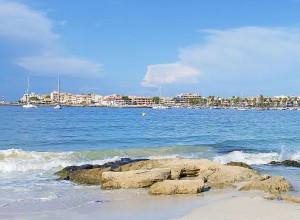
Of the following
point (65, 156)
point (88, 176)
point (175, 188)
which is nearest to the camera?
point (175, 188)

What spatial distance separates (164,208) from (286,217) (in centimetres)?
340

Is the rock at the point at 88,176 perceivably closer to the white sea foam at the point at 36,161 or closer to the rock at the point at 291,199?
the white sea foam at the point at 36,161

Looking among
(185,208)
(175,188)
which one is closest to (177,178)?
(175,188)

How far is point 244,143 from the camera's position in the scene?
1548 inches

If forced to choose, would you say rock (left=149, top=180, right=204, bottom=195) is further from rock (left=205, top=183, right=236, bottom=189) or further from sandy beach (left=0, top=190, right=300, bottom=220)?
rock (left=205, top=183, right=236, bottom=189)

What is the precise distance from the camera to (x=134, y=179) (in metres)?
15.8

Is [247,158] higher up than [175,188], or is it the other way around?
[175,188]

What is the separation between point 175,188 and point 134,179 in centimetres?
189

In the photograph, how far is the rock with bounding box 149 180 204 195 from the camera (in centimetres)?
1450

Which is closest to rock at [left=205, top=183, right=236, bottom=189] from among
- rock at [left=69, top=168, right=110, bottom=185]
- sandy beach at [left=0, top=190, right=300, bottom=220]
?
sandy beach at [left=0, top=190, right=300, bottom=220]

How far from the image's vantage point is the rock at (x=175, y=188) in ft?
47.6

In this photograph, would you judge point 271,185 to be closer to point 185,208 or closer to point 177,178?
point 177,178

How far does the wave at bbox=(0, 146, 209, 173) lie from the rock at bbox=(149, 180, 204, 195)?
883cm

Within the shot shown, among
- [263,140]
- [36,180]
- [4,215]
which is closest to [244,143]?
[263,140]
